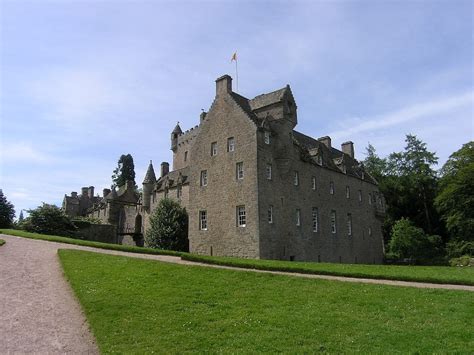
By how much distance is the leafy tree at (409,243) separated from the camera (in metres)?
44.9

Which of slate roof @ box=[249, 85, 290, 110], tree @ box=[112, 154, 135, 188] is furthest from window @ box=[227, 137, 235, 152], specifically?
tree @ box=[112, 154, 135, 188]

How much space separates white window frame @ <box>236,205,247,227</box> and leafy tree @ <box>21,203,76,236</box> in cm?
2028

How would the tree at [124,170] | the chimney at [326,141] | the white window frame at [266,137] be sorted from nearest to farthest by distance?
the white window frame at [266,137], the chimney at [326,141], the tree at [124,170]

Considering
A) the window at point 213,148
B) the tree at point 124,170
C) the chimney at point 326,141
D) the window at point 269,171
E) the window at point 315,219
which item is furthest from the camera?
the tree at point 124,170

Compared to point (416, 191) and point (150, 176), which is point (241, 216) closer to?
point (150, 176)

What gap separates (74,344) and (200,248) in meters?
23.1

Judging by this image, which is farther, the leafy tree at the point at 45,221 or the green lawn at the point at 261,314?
the leafy tree at the point at 45,221

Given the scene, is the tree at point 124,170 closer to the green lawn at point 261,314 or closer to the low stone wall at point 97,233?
the low stone wall at point 97,233

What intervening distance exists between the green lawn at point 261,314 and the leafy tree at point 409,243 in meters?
31.9

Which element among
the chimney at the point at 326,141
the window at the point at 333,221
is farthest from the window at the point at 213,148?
the chimney at the point at 326,141

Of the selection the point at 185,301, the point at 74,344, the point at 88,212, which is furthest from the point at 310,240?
the point at 88,212

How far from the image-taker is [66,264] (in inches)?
768

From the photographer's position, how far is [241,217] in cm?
3083

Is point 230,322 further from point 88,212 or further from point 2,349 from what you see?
point 88,212
